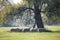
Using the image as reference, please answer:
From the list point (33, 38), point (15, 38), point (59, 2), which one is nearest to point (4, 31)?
point (15, 38)

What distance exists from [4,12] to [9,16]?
0.30ft

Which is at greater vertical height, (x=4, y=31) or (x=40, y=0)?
(x=40, y=0)

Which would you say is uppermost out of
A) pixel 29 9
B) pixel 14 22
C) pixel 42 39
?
pixel 29 9

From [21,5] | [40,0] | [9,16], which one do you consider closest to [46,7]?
[40,0]

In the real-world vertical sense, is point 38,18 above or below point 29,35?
above

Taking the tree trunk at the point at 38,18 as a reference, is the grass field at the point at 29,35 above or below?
below

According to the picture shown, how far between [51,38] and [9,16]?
0.67 m

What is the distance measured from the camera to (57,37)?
277cm

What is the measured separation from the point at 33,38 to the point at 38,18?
0.96 feet

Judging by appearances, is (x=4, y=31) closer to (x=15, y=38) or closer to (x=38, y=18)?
(x=15, y=38)

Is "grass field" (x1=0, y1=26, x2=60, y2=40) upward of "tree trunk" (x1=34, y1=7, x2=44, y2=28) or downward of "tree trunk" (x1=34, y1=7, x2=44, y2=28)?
downward

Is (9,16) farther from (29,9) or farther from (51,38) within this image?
(51,38)

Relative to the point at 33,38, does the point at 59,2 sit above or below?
above

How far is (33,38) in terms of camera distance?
2.77m
